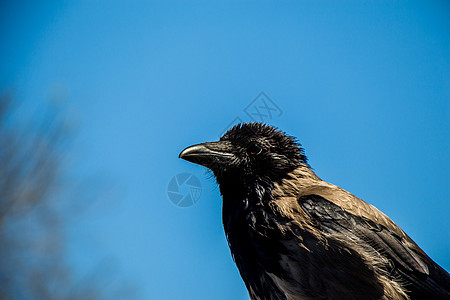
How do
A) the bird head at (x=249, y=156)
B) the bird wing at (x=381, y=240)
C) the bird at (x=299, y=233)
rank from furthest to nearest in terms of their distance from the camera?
the bird head at (x=249, y=156) → the bird wing at (x=381, y=240) → the bird at (x=299, y=233)

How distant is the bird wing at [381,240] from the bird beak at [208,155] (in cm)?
73

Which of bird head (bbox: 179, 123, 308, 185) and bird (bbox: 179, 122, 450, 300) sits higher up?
bird head (bbox: 179, 123, 308, 185)

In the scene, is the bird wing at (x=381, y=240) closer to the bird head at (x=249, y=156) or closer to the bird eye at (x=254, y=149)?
the bird head at (x=249, y=156)

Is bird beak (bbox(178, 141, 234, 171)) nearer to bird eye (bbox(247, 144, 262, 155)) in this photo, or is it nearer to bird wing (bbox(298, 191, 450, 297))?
bird eye (bbox(247, 144, 262, 155))

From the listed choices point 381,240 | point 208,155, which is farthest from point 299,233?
point 208,155

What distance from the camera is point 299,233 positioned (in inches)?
104

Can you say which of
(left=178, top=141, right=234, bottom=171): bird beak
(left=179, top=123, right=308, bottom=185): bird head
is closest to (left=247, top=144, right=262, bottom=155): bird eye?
(left=179, top=123, right=308, bottom=185): bird head

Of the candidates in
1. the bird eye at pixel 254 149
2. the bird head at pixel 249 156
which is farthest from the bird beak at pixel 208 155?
the bird eye at pixel 254 149

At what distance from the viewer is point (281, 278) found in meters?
2.62

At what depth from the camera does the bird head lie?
126 inches

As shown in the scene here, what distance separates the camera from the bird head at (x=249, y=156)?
320cm

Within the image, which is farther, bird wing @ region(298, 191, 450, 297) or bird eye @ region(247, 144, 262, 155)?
→ bird eye @ region(247, 144, 262, 155)

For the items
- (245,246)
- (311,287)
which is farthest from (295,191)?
(311,287)

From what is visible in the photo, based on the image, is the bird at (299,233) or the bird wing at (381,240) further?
the bird wing at (381,240)
